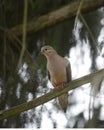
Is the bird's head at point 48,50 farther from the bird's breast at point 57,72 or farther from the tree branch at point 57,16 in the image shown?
the tree branch at point 57,16

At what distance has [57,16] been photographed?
2.20 m

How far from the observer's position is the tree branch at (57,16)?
216cm

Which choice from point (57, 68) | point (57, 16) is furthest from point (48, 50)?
point (57, 16)

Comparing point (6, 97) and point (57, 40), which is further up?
point (57, 40)

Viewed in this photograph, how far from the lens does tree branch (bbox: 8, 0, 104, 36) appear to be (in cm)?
216

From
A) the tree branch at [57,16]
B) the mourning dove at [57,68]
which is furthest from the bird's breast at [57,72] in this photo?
the tree branch at [57,16]

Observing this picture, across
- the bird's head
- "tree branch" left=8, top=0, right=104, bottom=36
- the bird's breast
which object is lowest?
the bird's breast

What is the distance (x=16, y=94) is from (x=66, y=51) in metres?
0.33

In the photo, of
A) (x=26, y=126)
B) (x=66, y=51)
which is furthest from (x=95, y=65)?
(x=26, y=126)

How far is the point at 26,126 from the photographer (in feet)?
6.14

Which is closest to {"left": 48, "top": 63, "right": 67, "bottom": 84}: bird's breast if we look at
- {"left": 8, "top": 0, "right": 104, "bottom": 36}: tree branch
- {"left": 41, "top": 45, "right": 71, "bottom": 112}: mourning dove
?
{"left": 41, "top": 45, "right": 71, "bottom": 112}: mourning dove

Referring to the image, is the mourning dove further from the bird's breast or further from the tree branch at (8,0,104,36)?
the tree branch at (8,0,104,36)

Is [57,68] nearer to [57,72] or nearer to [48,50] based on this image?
[57,72]

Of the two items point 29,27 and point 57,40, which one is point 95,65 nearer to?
point 57,40
